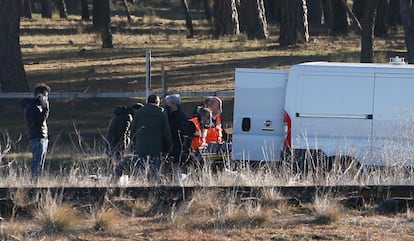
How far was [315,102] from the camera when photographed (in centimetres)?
1417

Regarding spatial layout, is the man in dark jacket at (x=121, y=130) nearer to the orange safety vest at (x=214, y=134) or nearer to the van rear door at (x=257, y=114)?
the orange safety vest at (x=214, y=134)

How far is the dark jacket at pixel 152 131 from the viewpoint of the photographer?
13203mm

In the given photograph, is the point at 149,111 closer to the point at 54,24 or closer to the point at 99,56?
the point at 99,56

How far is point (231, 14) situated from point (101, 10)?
5.40 meters

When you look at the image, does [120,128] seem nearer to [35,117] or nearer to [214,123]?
[35,117]

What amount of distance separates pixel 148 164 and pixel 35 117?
271 cm

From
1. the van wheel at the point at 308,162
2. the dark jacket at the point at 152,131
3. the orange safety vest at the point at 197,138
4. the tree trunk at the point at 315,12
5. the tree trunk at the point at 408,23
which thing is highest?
the tree trunk at the point at 408,23

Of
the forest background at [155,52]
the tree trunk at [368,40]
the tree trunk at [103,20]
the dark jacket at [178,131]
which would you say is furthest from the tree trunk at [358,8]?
the dark jacket at [178,131]

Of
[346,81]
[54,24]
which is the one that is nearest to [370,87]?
[346,81]

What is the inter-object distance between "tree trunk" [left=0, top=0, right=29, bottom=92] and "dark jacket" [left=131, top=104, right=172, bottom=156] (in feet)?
38.7

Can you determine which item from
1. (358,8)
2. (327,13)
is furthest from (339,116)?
(327,13)

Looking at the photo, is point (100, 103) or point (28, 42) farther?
point (28, 42)

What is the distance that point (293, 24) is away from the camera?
111ft

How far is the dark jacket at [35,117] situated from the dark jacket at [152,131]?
79.6 inches
